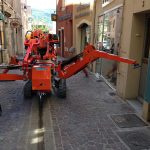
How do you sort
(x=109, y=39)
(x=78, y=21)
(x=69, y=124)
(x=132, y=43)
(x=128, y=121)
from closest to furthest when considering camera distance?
(x=69, y=124) → (x=128, y=121) → (x=132, y=43) → (x=109, y=39) → (x=78, y=21)

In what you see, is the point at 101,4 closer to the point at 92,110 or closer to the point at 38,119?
the point at 92,110

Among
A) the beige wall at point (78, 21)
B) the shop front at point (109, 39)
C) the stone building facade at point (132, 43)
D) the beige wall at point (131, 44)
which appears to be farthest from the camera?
the beige wall at point (78, 21)

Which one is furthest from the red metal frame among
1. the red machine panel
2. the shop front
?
the shop front

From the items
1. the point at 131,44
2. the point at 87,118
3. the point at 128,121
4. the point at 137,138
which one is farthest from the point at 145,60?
the point at 137,138

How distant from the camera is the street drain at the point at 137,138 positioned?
4.25 metres

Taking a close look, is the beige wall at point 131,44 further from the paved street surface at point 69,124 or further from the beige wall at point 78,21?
the beige wall at point 78,21

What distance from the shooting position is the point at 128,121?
5.35m

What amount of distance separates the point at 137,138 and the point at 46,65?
3.04 metres

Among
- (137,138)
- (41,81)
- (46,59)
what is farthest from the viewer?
(46,59)

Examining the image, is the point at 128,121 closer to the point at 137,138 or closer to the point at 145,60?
the point at 137,138

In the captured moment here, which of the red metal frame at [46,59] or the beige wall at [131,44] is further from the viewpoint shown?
the beige wall at [131,44]

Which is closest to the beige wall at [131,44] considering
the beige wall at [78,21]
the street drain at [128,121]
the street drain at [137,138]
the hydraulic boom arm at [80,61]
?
the hydraulic boom arm at [80,61]

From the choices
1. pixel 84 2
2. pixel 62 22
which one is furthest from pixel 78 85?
pixel 62 22

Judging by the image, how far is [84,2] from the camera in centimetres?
1352
